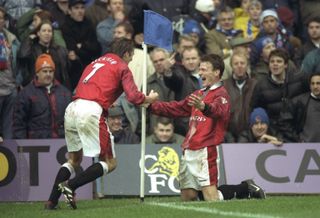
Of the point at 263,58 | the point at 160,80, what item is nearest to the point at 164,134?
the point at 160,80

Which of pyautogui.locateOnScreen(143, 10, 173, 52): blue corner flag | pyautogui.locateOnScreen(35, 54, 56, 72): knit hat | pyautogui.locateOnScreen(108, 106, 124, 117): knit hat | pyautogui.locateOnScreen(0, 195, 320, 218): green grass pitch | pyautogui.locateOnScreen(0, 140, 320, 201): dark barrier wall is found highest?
pyautogui.locateOnScreen(143, 10, 173, 52): blue corner flag

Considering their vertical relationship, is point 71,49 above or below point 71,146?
above

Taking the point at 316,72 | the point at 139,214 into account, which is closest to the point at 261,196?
the point at 139,214

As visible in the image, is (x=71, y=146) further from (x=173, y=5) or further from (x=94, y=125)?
(x=173, y=5)

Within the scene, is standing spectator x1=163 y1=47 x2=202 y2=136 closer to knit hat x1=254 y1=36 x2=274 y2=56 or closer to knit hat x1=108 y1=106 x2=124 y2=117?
knit hat x1=108 y1=106 x2=124 y2=117

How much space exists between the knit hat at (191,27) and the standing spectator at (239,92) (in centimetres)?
124

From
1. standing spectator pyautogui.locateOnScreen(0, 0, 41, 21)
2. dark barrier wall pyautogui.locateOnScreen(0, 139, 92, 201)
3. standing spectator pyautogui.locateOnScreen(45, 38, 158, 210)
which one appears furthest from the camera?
standing spectator pyautogui.locateOnScreen(0, 0, 41, 21)

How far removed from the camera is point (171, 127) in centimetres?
1730

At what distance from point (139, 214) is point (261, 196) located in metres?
2.43

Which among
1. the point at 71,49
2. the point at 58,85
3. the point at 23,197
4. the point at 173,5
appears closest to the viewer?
the point at 23,197

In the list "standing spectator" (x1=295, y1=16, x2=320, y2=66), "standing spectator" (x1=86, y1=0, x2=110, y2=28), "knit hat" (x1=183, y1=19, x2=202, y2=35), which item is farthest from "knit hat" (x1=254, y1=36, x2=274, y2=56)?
"standing spectator" (x1=86, y1=0, x2=110, y2=28)

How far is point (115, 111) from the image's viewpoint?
57.8ft

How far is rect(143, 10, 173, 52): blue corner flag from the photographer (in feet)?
47.2

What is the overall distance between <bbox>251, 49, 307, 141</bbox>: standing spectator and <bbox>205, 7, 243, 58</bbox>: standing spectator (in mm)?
1454
